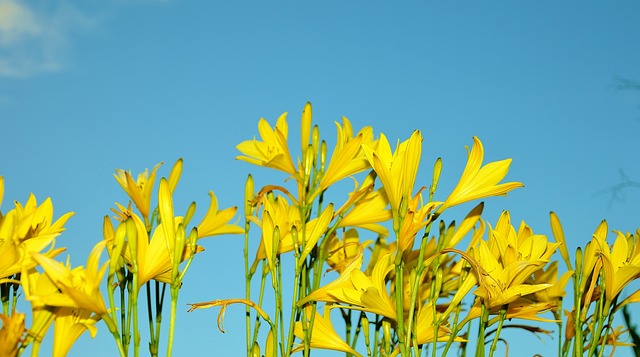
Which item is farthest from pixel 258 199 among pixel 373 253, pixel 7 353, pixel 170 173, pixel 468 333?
pixel 7 353

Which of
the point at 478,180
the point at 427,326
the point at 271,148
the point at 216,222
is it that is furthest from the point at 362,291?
the point at 271,148

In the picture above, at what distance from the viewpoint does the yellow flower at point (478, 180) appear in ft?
4.22

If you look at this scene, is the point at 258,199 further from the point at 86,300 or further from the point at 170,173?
the point at 86,300

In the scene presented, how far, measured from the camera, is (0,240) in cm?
113

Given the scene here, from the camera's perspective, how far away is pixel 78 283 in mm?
993

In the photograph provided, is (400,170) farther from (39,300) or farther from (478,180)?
(39,300)

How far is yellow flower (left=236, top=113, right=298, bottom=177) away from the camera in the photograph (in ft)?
4.90

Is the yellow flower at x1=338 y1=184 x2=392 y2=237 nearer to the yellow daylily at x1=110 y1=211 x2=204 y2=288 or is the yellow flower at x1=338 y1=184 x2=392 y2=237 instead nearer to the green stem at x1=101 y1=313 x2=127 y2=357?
the yellow daylily at x1=110 y1=211 x2=204 y2=288

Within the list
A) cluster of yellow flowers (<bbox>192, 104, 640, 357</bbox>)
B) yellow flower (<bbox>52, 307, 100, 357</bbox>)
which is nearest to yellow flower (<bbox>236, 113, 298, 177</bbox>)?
cluster of yellow flowers (<bbox>192, 104, 640, 357</bbox>)

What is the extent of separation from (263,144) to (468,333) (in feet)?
1.95

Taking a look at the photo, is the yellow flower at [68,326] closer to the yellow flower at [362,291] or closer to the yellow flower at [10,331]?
the yellow flower at [10,331]

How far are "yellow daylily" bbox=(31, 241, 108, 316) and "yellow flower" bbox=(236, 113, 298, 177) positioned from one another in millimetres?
542

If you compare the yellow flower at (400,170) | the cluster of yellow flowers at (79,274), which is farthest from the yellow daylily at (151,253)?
the yellow flower at (400,170)

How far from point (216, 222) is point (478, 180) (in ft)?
1.69
